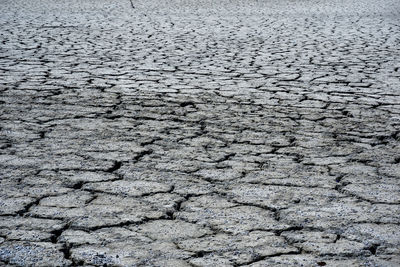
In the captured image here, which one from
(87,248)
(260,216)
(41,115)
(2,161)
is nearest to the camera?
(87,248)

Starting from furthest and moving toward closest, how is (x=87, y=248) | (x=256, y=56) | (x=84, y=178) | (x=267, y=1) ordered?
(x=267, y=1) < (x=256, y=56) < (x=84, y=178) < (x=87, y=248)

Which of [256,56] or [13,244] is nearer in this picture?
[13,244]

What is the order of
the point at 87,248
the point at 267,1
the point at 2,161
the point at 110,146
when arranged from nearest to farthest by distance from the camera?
1. the point at 87,248
2. the point at 2,161
3. the point at 110,146
4. the point at 267,1

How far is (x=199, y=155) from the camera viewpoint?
12.2 feet

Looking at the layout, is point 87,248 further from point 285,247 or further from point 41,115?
point 41,115

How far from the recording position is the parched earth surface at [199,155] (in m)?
2.54

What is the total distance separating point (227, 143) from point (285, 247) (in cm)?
154

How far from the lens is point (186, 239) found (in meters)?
2.58

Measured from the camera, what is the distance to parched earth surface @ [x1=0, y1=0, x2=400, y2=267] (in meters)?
2.54

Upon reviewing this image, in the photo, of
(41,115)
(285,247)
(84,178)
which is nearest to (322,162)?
(285,247)

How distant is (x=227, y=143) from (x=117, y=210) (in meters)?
1.31

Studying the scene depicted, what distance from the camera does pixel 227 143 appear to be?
3.99m

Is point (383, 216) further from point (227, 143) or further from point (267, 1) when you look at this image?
point (267, 1)

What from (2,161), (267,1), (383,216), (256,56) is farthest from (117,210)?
(267,1)
